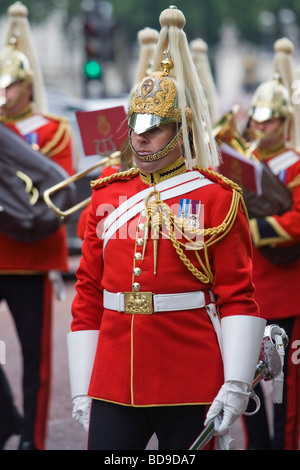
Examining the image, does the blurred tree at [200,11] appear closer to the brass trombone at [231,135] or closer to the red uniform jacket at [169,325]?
the brass trombone at [231,135]

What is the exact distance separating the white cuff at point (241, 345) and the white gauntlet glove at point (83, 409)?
49 cm

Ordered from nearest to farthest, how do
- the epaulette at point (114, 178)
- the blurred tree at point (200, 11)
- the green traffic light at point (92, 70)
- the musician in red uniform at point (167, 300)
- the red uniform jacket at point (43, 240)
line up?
the musician in red uniform at point (167, 300) → the epaulette at point (114, 178) → the red uniform jacket at point (43, 240) → the green traffic light at point (92, 70) → the blurred tree at point (200, 11)

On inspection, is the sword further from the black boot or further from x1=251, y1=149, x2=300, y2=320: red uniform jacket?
the black boot

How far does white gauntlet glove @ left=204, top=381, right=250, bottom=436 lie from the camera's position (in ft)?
10.7

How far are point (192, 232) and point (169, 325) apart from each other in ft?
1.03

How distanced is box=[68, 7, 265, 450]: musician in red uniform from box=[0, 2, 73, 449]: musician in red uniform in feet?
6.14

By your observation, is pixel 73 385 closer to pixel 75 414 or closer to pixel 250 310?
pixel 75 414

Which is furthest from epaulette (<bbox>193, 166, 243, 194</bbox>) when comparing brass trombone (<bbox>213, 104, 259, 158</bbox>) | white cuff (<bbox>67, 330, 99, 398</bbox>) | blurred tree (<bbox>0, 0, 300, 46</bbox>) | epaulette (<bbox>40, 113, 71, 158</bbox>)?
blurred tree (<bbox>0, 0, 300, 46</bbox>)

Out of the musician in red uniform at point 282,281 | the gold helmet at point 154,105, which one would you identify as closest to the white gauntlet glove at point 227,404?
the gold helmet at point 154,105

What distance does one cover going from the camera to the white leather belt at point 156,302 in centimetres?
340

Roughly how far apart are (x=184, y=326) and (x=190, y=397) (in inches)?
9.1

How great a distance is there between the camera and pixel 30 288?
17.8 feet

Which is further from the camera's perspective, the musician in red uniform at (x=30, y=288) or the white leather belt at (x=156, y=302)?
the musician in red uniform at (x=30, y=288)
